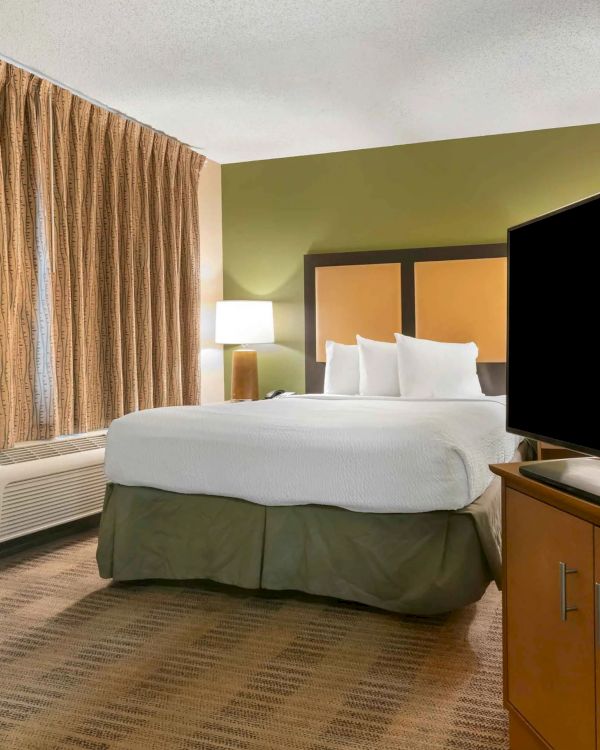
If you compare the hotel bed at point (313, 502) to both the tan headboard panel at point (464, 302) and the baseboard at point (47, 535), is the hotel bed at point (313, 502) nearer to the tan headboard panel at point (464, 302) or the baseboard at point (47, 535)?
the baseboard at point (47, 535)

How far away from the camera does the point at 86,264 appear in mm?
4285

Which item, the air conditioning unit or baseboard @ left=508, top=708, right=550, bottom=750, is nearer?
baseboard @ left=508, top=708, right=550, bottom=750

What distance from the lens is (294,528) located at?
286cm

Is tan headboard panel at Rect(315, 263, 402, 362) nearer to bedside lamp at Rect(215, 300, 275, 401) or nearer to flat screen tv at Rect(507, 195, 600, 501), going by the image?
bedside lamp at Rect(215, 300, 275, 401)

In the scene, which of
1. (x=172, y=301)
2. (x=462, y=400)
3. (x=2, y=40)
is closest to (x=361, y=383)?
(x=462, y=400)

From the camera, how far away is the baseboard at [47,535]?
3652mm

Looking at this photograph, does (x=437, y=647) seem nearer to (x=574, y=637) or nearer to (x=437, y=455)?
(x=437, y=455)

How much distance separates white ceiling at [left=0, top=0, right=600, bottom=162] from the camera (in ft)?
10.3

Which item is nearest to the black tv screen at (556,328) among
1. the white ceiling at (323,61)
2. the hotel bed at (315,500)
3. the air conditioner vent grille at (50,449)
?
the hotel bed at (315,500)

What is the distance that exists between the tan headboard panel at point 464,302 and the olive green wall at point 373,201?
9.1 inches

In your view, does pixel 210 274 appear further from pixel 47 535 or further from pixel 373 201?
pixel 47 535

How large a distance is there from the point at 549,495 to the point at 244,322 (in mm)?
4040

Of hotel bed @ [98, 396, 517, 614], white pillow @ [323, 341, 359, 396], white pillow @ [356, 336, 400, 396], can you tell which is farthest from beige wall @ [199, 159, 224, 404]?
hotel bed @ [98, 396, 517, 614]

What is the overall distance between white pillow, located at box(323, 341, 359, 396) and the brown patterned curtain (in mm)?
→ 1118
